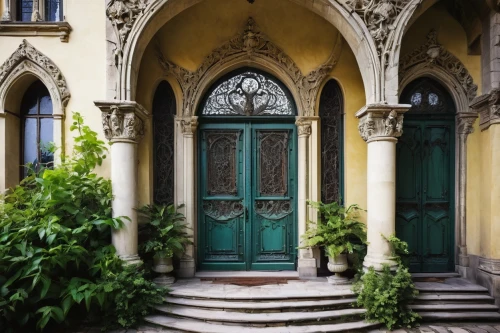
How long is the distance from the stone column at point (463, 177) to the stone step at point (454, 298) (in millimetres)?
740

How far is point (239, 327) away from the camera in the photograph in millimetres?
4262

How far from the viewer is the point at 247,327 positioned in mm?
4270

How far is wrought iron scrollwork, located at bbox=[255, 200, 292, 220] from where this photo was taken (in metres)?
6.00

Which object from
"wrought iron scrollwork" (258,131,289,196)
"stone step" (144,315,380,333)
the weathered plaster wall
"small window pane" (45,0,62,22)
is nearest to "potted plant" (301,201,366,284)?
"wrought iron scrollwork" (258,131,289,196)

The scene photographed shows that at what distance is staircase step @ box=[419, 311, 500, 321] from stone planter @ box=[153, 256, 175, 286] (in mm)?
4172

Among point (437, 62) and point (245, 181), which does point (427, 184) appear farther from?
point (245, 181)

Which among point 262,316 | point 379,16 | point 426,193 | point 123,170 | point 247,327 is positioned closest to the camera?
point 247,327

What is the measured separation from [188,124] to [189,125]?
1.1 inches

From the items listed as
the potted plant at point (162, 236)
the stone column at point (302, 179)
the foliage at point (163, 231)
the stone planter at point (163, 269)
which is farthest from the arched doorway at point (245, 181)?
the stone planter at point (163, 269)

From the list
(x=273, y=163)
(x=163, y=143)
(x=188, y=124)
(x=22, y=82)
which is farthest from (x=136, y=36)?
(x=273, y=163)

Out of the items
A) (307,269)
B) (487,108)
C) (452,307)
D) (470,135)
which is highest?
(487,108)

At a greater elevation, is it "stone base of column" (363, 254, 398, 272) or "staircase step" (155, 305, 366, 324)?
"stone base of column" (363, 254, 398, 272)

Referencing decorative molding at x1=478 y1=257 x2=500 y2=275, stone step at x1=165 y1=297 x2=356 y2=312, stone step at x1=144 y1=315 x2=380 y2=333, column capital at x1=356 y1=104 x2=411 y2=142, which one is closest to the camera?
stone step at x1=144 y1=315 x2=380 y2=333

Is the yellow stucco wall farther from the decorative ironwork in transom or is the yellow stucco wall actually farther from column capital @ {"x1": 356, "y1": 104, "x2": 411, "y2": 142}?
the decorative ironwork in transom
